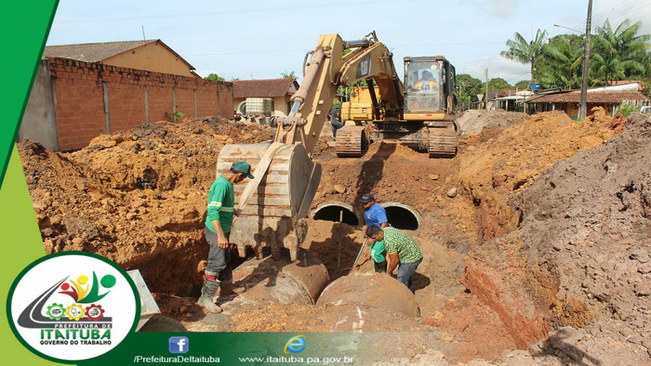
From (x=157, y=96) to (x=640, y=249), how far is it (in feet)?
39.9

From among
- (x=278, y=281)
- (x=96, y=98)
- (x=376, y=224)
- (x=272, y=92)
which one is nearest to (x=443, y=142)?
(x=376, y=224)

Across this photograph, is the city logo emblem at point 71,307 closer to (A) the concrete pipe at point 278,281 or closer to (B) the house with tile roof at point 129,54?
(A) the concrete pipe at point 278,281

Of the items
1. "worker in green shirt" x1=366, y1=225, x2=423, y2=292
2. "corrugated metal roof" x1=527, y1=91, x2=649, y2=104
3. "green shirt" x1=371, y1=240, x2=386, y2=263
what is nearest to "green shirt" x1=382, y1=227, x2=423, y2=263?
"worker in green shirt" x1=366, y1=225, x2=423, y2=292

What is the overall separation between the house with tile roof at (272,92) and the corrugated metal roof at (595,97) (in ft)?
60.2

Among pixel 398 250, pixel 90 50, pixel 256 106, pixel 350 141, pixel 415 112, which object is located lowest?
pixel 398 250

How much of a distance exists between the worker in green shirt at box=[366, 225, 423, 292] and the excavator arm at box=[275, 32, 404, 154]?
1.56m

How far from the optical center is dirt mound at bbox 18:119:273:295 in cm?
518

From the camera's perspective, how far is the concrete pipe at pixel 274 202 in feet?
17.5

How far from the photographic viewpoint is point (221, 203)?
493 cm

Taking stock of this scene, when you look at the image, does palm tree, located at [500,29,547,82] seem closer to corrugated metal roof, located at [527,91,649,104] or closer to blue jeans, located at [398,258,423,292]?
corrugated metal roof, located at [527,91,649,104]

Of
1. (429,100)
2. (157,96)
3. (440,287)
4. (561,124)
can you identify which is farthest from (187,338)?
(157,96)

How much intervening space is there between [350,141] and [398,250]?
20.4 ft

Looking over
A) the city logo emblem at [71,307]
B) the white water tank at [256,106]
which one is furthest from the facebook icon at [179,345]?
the white water tank at [256,106]

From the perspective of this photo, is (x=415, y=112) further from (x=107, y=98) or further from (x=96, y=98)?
(x=96, y=98)
